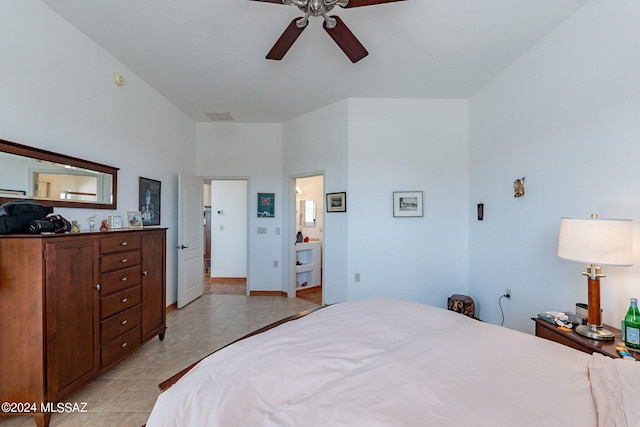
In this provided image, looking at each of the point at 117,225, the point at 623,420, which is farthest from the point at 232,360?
the point at 117,225

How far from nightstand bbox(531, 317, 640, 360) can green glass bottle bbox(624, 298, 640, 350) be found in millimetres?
56

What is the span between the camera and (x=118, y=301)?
7.09 feet

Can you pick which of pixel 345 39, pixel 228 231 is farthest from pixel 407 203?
pixel 228 231

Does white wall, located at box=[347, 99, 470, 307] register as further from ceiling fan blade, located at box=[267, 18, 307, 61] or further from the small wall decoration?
ceiling fan blade, located at box=[267, 18, 307, 61]

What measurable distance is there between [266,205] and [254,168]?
67 cm

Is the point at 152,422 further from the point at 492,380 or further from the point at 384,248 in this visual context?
the point at 384,248

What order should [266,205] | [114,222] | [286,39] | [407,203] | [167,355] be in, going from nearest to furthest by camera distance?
[286,39]
[167,355]
[114,222]
[407,203]
[266,205]

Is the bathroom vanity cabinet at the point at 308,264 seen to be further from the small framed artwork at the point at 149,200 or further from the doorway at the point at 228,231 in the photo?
the small framed artwork at the point at 149,200

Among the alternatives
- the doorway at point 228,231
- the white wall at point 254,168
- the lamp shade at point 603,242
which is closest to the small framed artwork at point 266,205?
the white wall at point 254,168

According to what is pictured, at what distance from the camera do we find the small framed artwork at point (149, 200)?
10.3 ft

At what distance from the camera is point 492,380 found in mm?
951

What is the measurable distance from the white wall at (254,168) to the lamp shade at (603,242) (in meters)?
3.69

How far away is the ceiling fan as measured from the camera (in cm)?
157

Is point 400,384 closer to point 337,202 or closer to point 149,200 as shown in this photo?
point 337,202
